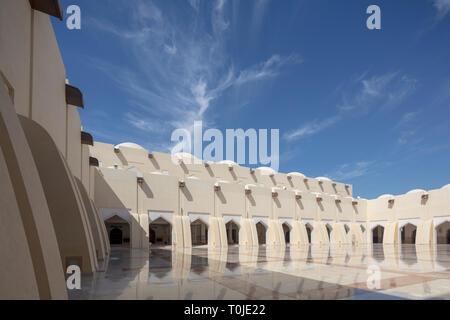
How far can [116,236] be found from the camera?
28.1 m

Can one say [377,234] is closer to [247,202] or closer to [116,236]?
[247,202]

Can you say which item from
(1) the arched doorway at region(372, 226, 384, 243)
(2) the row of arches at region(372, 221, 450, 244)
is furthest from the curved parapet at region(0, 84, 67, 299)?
(1) the arched doorway at region(372, 226, 384, 243)

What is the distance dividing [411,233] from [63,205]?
37051 mm

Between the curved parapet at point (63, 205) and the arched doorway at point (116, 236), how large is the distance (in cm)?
2147

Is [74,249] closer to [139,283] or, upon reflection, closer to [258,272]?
[139,283]

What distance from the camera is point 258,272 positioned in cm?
824

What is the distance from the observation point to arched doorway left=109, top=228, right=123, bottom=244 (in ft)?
91.4

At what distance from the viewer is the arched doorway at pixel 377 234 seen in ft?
113

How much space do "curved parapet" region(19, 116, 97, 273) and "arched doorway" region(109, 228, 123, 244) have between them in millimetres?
21469

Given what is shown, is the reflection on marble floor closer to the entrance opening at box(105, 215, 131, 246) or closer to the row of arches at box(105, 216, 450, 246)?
the row of arches at box(105, 216, 450, 246)

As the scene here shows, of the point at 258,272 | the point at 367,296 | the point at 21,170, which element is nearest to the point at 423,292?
the point at 367,296

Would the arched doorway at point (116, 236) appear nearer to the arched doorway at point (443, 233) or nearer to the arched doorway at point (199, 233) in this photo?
the arched doorway at point (199, 233)

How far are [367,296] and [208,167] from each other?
25.3 m

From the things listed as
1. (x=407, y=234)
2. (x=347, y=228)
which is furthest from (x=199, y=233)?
(x=407, y=234)
